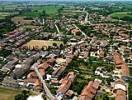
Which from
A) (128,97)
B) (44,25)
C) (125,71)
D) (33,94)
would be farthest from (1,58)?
(44,25)

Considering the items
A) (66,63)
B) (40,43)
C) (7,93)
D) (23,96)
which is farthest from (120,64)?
(40,43)

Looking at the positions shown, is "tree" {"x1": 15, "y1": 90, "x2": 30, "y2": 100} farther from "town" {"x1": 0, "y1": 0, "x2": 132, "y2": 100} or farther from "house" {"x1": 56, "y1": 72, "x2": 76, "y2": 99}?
"house" {"x1": 56, "y1": 72, "x2": 76, "y2": 99}

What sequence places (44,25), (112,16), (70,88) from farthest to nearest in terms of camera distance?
(112,16) → (44,25) → (70,88)

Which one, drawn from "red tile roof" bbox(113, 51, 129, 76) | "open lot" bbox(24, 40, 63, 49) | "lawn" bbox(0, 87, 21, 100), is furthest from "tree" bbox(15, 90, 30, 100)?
"open lot" bbox(24, 40, 63, 49)

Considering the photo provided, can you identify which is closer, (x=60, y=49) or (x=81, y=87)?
(x=81, y=87)

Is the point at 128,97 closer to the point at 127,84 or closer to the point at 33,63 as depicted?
the point at 127,84

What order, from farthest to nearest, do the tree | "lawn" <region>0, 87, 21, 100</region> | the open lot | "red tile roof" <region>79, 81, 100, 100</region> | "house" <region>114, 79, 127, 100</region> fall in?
1. the open lot
2. "lawn" <region>0, 87, 21, 100</region>
3. "house" <region>114, 79, 127, 100</region>
4. "red tile roof" <region>79, 81, 100, 100</region>
5. the tree

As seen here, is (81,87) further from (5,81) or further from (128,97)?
(5,81)

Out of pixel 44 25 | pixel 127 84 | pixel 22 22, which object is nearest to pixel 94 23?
pixel 44 25

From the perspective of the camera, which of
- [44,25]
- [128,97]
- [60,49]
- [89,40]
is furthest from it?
[44,25]
